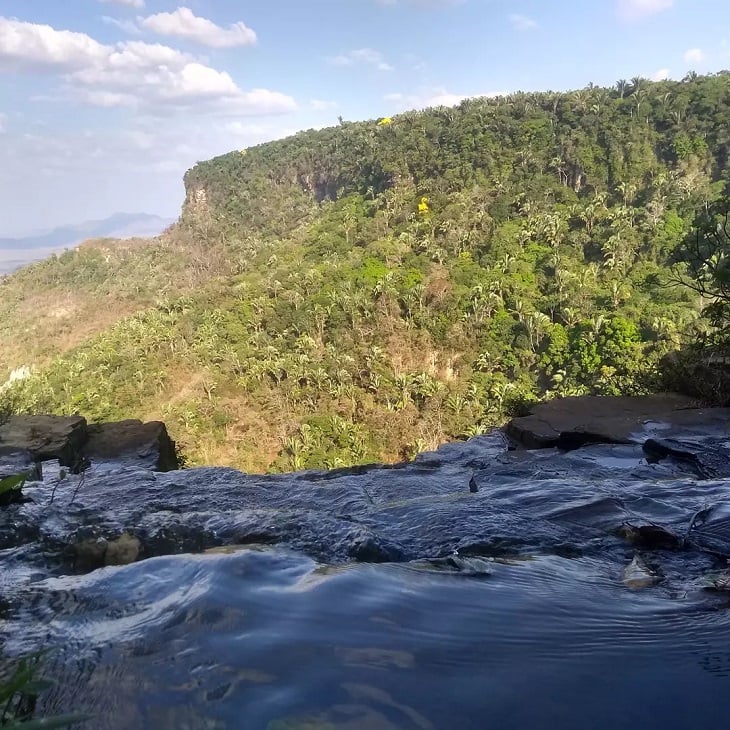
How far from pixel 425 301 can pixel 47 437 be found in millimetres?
37990

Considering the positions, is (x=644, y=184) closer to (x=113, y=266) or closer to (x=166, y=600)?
(x=166, y=600)

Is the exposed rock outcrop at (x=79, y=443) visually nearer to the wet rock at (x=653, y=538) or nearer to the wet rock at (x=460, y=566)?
the wet rock at (x=460, y=566)

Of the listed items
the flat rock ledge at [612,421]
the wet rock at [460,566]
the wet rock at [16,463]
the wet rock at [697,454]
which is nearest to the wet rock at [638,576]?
the wet rock at [460,566]

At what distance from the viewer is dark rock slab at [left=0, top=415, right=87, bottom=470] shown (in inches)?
215

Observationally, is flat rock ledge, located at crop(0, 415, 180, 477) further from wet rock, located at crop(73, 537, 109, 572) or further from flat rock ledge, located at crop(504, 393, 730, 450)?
flat rock ledge, located at crop(504, 393, 730, 450)

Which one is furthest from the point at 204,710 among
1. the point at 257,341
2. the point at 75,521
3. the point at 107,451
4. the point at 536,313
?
the point at 257,341

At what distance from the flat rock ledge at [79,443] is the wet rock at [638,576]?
14.7ft

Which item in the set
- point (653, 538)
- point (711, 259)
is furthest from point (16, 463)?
point (711, 259)

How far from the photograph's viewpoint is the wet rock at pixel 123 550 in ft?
8.52

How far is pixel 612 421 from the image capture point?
5449mm

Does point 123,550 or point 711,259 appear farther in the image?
point 711,259

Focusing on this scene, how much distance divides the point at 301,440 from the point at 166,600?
102ft

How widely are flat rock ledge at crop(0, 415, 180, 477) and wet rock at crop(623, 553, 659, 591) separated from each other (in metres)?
4.49

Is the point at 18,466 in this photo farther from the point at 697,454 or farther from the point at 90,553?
the point at 697,454
